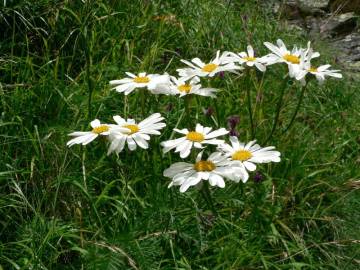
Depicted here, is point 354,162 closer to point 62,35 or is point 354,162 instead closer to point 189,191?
point 189,191

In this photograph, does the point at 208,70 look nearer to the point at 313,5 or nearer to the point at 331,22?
the point at 331,22

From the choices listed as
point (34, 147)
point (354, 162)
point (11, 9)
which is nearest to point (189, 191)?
point (34, 147)

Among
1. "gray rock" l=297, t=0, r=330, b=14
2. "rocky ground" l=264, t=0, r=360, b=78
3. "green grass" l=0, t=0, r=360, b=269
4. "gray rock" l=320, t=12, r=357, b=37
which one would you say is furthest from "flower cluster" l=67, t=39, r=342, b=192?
"gray rock" l=297, t=0, r=330, b=14

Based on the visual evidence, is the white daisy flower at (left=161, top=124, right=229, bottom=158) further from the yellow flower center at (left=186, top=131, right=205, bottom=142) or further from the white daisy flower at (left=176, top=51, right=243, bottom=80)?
the white daisy flower at (left=176, top=51, right=243, bottom=80)

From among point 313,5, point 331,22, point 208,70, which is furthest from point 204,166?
point 313,5

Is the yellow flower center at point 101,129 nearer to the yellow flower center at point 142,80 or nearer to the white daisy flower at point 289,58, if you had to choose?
the yellow flower center at point 142,80
